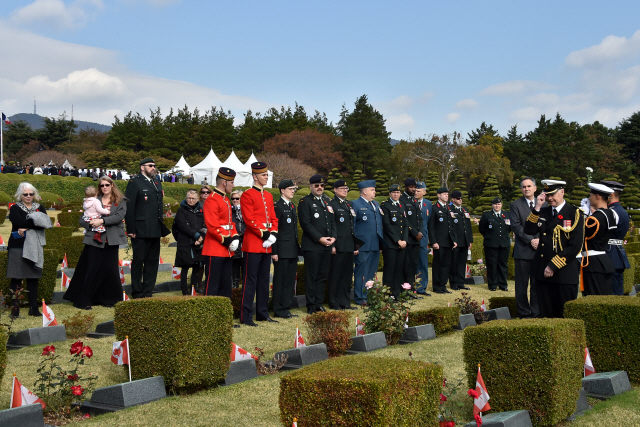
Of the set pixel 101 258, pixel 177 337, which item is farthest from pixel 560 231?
pixel 101 258

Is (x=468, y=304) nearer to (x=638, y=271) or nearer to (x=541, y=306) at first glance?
(x=541, y=306)

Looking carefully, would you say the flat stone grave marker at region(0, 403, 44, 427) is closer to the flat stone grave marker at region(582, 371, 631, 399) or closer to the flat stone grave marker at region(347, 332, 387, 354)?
the flat stone grave marker at region(347, 332, 387, 354)

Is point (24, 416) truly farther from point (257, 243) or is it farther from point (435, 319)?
point (435, 319)

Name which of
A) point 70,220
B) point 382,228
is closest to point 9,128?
point 70,220

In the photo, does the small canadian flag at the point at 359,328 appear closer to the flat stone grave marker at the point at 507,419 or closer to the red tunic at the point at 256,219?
the red tunic at the point at 256,219

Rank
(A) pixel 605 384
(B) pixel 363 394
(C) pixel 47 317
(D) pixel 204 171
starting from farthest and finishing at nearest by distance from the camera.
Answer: (D) pixel 204 171 → (C) pixel 47 317 → (A) pixel 605 384 → (B) pixel 363 394

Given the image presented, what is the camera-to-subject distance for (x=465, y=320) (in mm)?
8445

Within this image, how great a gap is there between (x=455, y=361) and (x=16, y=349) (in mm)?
4679

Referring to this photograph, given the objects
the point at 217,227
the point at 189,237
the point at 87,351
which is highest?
the point at 217,227

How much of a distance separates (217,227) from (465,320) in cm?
380

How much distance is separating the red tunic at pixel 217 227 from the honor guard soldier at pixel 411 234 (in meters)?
4.36

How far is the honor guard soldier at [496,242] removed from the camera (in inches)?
511

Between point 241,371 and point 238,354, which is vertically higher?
point 238,354

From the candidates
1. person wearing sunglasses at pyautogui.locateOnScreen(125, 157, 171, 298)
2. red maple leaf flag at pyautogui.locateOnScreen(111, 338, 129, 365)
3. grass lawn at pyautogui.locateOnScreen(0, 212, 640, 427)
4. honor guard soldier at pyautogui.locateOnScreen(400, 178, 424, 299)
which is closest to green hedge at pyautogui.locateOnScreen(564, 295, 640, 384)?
grass lawn at pyautogui.locateOnScreen(0, 212, 640, 427)
